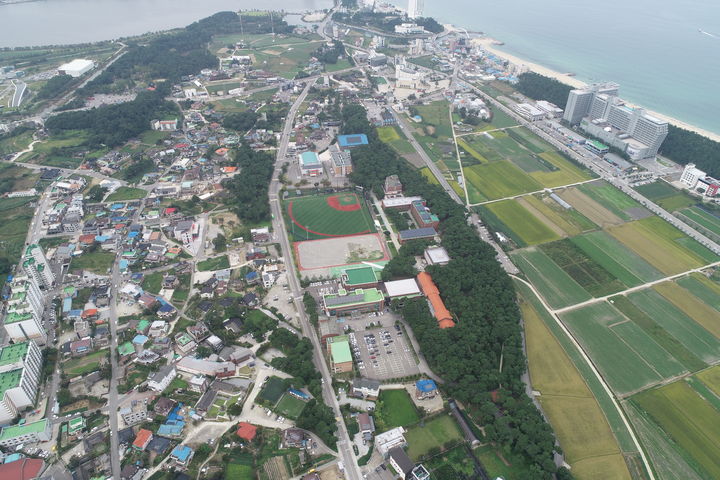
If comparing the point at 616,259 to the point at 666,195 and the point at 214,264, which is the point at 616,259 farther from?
the point at 214,264

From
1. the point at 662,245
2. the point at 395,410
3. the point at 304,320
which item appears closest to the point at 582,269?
the point at 662,245

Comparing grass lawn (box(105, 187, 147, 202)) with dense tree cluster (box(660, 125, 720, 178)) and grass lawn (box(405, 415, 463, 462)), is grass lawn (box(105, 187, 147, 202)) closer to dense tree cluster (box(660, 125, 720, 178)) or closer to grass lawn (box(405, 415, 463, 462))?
grass lawn (box(405, 415, 463, 462))

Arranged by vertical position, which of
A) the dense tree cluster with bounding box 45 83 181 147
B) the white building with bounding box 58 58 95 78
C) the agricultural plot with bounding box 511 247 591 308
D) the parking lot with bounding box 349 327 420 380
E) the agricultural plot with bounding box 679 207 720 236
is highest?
the white building with bounding box 58 58 95 78

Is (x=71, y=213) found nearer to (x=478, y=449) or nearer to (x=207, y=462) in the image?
(x=207, y=462)

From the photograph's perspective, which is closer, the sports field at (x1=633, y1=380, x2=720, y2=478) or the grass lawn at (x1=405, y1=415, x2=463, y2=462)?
the grass lawn at (x1=405, y1=415, x2=463, y2=462)

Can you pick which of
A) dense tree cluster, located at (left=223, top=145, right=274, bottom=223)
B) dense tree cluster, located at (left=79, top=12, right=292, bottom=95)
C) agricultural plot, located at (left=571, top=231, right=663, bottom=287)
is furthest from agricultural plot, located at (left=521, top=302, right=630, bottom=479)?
dense tree cluster, located at (left=79, top=12, right=292, bottom=95)

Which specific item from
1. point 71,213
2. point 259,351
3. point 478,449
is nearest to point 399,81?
point 71,213

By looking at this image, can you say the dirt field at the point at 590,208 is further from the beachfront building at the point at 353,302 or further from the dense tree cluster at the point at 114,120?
the dense tree cluster at the point at 114,120

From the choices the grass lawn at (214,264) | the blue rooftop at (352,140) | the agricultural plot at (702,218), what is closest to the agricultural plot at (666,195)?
the agricultural plot at (702,218)
